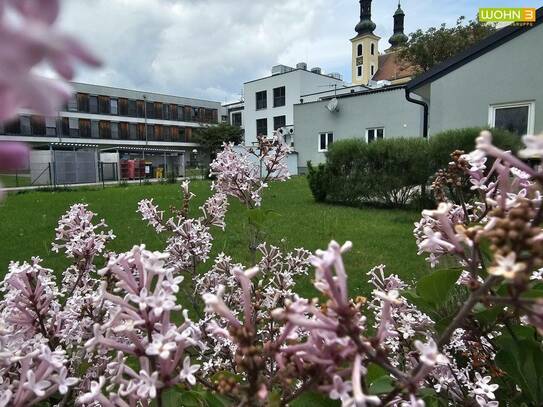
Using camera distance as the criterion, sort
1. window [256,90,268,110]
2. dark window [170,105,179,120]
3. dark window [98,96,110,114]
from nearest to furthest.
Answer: window [256,90,268,110] < dark window [98,96,110,114] < dark window [170,105,179,120]

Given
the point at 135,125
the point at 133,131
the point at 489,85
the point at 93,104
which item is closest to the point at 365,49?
the point at 135,125

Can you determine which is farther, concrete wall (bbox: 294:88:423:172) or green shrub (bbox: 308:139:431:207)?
concrete wall (bbox: 294:88:423:172)

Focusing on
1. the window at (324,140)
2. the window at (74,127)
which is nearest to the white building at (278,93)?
the window at (324,140)

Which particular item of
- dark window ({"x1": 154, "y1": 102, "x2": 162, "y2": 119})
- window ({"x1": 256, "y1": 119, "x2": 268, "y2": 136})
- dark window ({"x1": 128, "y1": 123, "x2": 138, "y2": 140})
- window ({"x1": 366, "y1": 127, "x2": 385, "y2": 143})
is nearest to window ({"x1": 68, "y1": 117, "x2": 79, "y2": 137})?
dark window ({"x1": 128, "y1": 123, "x2": 138, "y2": 140})

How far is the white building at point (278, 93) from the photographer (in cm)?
4950

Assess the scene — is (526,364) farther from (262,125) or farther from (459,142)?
(262,125)

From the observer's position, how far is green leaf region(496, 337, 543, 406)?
1130 millimetres

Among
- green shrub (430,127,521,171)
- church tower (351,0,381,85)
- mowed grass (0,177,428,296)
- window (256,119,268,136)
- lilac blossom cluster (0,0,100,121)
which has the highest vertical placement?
church tower (351,0,381,85)

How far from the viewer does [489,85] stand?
15.2 m

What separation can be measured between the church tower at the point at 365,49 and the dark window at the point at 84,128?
133ft

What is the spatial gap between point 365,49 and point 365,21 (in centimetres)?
482

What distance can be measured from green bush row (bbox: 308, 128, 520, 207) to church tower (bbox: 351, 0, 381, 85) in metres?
56.7

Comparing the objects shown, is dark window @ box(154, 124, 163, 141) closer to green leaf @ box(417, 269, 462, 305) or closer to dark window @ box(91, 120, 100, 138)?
dark window @ box(91, 120, 100, 138)

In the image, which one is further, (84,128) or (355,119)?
(84,128)
